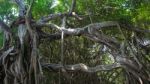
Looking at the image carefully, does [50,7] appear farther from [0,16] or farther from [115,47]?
[115,47]

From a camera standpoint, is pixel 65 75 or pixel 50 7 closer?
pixel 65 75

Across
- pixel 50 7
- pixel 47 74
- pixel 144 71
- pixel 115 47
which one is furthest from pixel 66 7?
pixel 144 71

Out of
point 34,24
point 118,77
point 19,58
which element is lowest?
point 118,77

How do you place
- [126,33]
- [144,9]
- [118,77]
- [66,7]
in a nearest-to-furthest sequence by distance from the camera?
[144,9] < [126,33] < [118,77] < [66,7]

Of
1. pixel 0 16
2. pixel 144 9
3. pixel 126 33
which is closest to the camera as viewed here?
pixel 144 9

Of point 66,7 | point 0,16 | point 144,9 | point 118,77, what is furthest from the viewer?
point 0,16

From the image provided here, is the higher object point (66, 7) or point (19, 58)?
point (66, 7)

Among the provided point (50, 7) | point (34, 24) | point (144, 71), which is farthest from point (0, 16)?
point (144, 71)

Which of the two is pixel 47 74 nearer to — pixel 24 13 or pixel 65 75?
pixel 65 75

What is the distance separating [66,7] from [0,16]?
46.2 inches

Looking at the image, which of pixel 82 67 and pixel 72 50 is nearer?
pixel 82 67

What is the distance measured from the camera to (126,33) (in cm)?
510

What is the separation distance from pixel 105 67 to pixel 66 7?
1.65 meters

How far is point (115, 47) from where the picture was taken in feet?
14.8
